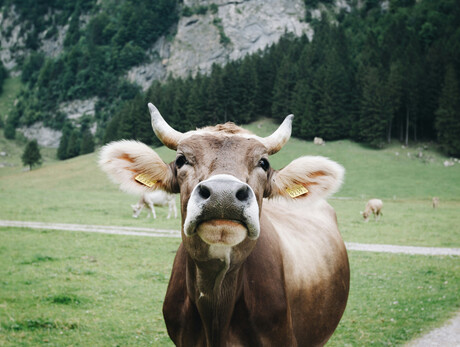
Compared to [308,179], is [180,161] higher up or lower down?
higher up

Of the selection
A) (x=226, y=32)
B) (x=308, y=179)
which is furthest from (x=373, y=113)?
(x=226, y=32)

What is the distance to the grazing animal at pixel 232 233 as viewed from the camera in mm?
2688

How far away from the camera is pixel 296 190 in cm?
399

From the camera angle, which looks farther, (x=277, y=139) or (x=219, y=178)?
(x=277, y=139)

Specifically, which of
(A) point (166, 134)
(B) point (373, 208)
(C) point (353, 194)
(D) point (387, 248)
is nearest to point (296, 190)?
(A) point (166, 134)

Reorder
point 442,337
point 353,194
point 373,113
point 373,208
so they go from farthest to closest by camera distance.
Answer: point 373,113 < point 353,194 < point 373,208 < point 442,337

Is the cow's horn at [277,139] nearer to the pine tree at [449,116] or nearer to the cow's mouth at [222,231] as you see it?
the cow's mouth at [222,231]

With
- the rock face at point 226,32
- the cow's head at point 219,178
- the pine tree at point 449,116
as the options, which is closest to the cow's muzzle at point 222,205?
the cow's head at point 219,178

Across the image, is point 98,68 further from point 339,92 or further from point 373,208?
point 373,208

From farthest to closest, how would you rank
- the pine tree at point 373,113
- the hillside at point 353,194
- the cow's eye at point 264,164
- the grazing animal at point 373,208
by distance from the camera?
the pine tree at point 373,113, the grazing animal at point 373,208, the hillside at point 353,194, the cow's eye at point 264,164

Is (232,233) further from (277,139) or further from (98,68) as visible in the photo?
(98,68)

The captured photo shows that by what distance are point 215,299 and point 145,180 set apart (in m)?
1.37

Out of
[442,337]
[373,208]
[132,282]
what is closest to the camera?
[442,337]

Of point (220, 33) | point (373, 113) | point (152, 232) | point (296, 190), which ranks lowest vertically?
point (373, 113)
